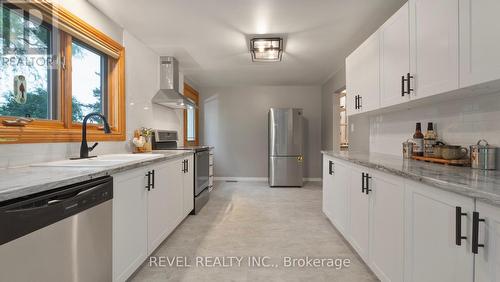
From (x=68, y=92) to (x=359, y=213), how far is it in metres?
2.49

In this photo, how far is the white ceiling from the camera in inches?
91.4

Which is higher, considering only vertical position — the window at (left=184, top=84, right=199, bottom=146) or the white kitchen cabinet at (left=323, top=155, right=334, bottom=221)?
the window at (left=184, top=84, right=199, bottom=146)

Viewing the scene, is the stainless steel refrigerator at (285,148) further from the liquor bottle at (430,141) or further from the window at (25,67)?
the window at (25,67)

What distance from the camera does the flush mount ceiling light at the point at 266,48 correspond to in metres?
3.08

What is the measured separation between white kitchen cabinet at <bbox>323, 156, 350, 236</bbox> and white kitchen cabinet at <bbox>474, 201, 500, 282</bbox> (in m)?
1.42

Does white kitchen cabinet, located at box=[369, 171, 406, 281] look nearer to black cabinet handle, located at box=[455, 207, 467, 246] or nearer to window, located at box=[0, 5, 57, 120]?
black cabinet handle, located at box=[455, 207, 467, 246]

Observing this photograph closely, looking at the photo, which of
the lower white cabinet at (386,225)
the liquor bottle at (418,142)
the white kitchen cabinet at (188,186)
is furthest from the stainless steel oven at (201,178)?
the liquor bottle at (418,142)

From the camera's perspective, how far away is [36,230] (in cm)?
99

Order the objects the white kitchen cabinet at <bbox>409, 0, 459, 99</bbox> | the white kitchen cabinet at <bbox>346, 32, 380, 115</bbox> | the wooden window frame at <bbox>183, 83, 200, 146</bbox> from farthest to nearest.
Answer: the wooden window frame at <bbox>183, 83, 200, 146</bbox>, the white kitchen cabinet at <bbox>346, 32, 380, 115</bbox>, the white kitchen cabinet at <bbox>409, 0, 459, 99</bbox>

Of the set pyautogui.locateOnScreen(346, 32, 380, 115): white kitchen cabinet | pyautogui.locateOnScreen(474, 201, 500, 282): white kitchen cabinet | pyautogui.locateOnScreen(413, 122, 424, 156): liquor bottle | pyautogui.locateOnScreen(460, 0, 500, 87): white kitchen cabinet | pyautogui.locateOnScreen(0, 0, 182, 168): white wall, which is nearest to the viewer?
pyautogui.locateOnScreen(474, 201, 500, 282): white kitchen cabinet

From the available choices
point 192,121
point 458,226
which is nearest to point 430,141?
point 458,226

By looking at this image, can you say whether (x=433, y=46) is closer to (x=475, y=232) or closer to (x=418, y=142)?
(x=418, y=142)

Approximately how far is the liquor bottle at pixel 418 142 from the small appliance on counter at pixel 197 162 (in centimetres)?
252

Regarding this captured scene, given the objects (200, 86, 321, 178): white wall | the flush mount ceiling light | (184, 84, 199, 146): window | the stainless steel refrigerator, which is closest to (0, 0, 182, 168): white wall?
(184, 84, 199, 146): window
